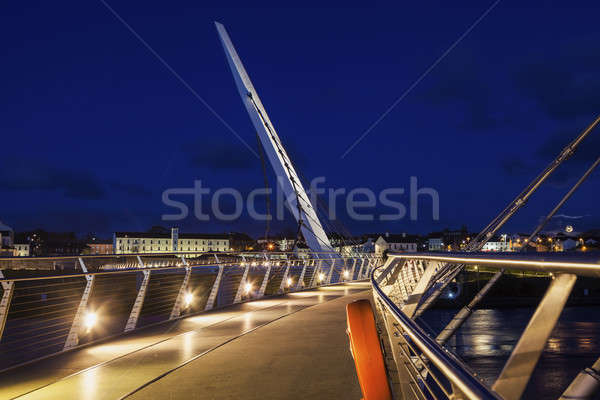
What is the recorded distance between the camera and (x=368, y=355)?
102 inches

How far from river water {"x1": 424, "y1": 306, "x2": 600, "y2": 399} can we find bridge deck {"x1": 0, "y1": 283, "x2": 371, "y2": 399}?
7132 millimetres

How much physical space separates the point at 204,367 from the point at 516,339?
16056 mm

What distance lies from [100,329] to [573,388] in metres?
28.3

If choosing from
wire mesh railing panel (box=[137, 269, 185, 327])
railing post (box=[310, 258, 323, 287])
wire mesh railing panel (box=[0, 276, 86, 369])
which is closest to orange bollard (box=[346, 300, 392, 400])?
wire mesh railing panel (box=[0, 276, 86, 369])

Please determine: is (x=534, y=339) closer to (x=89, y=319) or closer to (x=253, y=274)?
(x=89, y=319)

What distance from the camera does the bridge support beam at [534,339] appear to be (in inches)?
44.4

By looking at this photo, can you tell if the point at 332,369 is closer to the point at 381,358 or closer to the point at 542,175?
the point at 381,358

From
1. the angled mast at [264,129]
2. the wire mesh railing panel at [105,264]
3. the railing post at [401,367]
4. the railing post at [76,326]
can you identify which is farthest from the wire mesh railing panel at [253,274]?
the railing post at [401,367]

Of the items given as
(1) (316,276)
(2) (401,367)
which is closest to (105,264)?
(1) (316,276)

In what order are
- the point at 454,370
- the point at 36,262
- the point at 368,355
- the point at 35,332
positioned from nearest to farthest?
the point at 454,370
the point at 368,355
the point at 36,262
the point at 35,332

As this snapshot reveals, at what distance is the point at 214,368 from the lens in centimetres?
546

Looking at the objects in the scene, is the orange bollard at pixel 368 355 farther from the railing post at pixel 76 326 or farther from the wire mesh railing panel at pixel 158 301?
the wire mesh railing panel at pixel 158 301

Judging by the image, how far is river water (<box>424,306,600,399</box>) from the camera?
24.9m

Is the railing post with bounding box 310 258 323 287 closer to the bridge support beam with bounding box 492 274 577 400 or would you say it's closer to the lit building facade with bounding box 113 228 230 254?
the bridge support beam with bounding box 492 274 577 400
